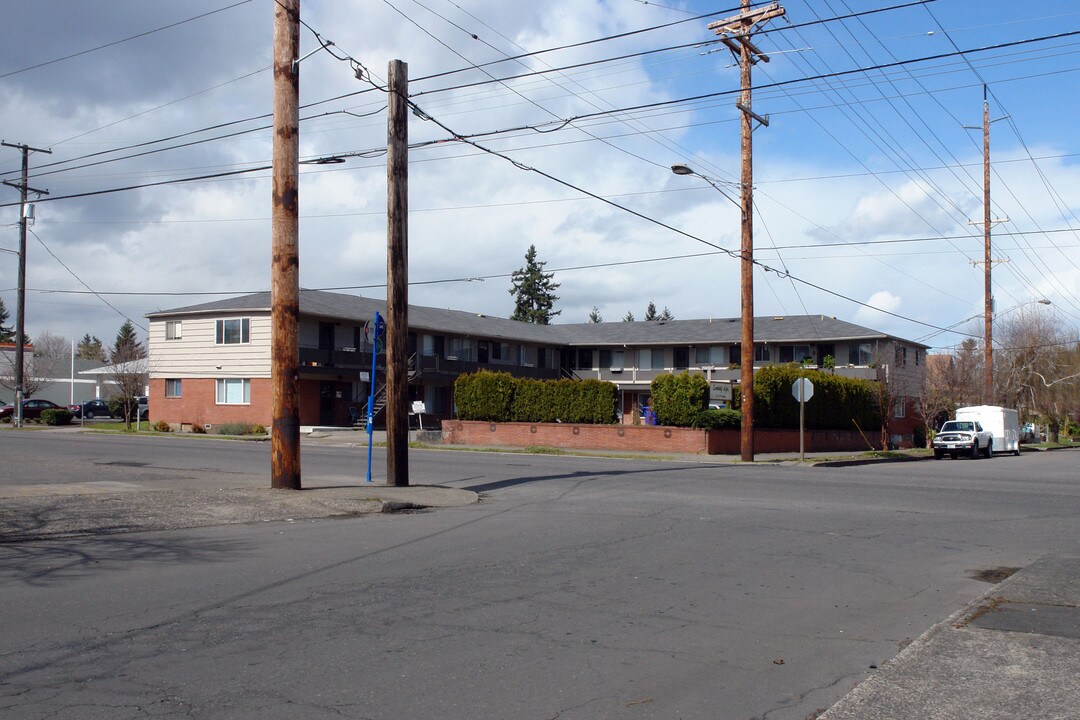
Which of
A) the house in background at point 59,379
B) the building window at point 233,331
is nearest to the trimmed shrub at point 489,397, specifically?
the building window at point 233,331

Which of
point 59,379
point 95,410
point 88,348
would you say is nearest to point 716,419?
point 95,410

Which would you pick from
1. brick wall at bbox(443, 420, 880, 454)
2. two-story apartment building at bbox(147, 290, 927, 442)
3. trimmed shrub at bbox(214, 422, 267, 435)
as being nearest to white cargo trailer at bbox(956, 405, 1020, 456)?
two-story apartment building at bbox(147, 290, 927, 442)

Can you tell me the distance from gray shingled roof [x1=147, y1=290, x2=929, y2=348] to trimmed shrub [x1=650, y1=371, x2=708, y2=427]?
17698 mm

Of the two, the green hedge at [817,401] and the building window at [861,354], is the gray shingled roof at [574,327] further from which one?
the green hedge at [817,401]

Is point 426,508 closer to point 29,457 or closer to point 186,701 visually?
point 186,701

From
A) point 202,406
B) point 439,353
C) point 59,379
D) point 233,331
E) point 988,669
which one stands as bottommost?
point 988,669

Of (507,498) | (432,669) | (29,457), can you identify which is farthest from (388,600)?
(29,457)

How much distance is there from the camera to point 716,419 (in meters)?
36.0

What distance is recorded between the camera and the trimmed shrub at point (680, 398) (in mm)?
36500

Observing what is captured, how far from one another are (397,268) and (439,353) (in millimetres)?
39435

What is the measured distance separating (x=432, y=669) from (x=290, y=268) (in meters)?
10.2

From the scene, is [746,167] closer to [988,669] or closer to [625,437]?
[625,437]

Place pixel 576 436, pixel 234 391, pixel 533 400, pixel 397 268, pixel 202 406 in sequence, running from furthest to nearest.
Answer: pixel 202 406 → pixel 234 391 → pixel 533 400 → pixel 576 436 → pixel 397 268

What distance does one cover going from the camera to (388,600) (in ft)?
27.3
